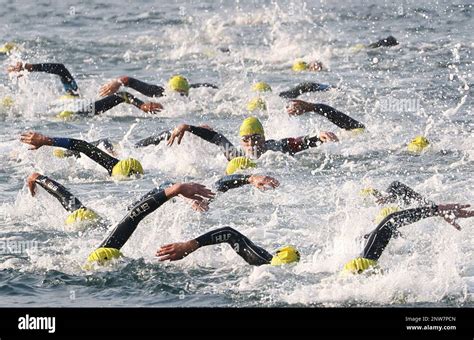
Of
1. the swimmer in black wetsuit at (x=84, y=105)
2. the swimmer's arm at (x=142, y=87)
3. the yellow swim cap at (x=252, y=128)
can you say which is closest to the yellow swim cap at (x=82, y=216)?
the yellow swim cap at (x=252, y=128)

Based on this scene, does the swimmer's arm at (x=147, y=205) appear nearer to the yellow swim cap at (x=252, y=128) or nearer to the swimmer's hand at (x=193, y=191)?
the swimmer's hand at (x=193, y=191)

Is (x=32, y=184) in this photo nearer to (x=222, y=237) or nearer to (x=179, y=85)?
(x=222, y=237)

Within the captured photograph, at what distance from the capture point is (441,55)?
31062 mm

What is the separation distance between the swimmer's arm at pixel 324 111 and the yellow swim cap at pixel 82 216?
4030mm

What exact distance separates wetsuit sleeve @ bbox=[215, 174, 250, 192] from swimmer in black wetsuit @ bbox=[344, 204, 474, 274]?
2492mm

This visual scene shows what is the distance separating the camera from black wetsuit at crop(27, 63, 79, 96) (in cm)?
2367

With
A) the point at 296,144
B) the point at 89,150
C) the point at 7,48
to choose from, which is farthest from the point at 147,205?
the point at 7,48

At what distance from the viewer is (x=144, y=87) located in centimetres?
2342

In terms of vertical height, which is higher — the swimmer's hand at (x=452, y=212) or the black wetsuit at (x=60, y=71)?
the black wetsuit at (x=60, y=71)

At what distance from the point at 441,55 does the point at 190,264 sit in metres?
17.5

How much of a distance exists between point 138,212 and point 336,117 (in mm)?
7118

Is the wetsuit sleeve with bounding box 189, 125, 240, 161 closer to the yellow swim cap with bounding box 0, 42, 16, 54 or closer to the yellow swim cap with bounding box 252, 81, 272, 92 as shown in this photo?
the yellow swim cap with bounding box 252, 81, 272, 92

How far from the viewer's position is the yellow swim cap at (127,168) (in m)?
19.7
